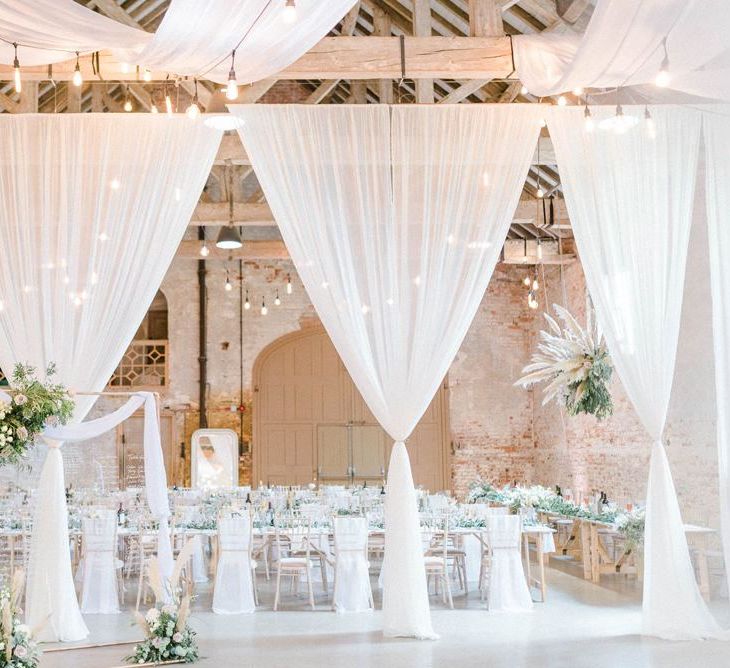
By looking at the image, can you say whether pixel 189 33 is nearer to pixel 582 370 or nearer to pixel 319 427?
pixel 582 370

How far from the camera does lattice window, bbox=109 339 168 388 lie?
654 inches

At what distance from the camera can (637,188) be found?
7488mm

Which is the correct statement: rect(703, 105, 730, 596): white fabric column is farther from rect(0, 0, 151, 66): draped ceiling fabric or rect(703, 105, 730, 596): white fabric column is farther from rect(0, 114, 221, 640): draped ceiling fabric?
rect(0, 0, 151, 66): draped ceiling fabric

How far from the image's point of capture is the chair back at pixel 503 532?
8.40 metres

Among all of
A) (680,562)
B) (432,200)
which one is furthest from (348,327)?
(680,562)

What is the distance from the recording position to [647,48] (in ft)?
19.3

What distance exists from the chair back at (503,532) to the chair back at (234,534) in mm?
2263

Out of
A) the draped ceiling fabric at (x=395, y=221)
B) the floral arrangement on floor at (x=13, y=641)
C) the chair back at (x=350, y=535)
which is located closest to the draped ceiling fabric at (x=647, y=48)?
the draped ceiling fabric at (x=395, y=221)

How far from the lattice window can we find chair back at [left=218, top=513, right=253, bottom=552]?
8612 millimetres

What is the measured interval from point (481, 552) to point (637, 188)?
167 inches

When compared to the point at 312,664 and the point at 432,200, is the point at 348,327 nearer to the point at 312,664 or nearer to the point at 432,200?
the point at 432,200

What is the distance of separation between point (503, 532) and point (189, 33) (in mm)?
5172

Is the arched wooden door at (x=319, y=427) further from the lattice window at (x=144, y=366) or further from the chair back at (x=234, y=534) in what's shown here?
the chair back at (x=234, y=534)

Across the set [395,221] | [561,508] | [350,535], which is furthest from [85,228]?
Result: [561,508]
